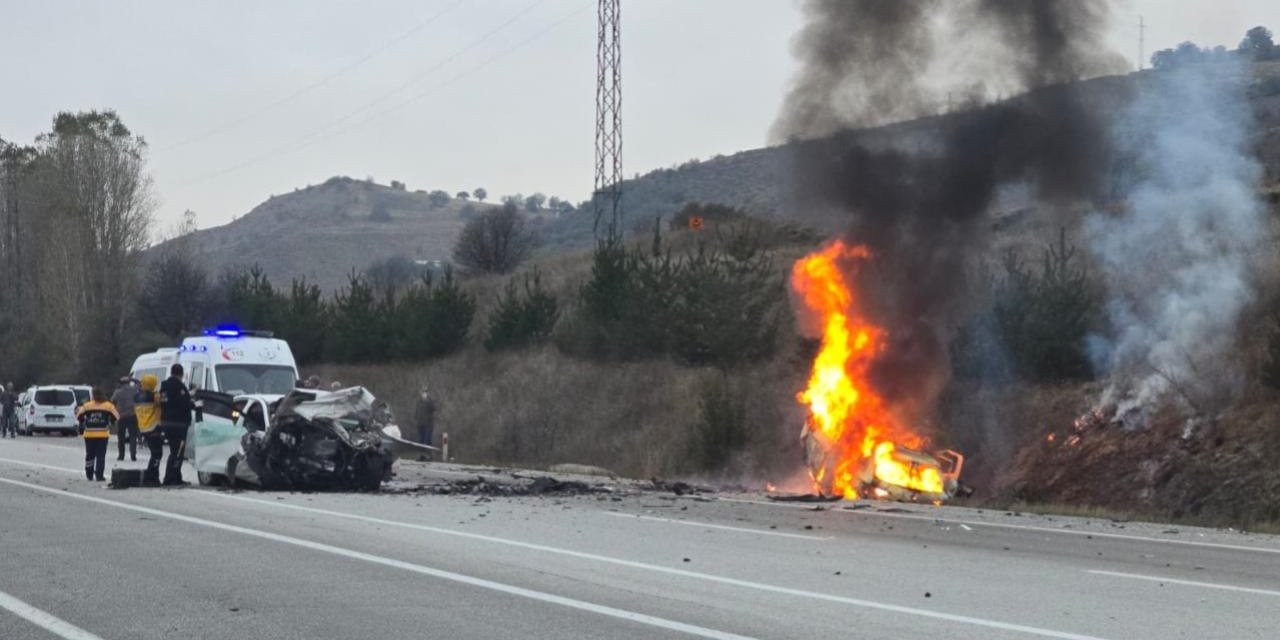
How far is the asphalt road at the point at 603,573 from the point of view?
29.2 ft

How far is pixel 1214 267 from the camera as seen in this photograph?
23531 mm

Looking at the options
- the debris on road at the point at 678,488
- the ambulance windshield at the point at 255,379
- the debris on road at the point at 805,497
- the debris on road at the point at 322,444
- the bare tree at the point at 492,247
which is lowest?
the debris on road at the point at 678,488

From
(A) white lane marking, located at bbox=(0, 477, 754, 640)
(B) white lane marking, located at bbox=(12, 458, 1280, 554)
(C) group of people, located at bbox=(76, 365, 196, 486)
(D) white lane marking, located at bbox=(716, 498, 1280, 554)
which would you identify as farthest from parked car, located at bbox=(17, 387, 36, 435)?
(D) white lane marking, located at bbox=(716, 498, 1280, 554)

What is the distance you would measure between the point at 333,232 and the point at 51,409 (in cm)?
10856

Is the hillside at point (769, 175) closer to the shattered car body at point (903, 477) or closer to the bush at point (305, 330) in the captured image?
the shattered car body at point (903, 477)

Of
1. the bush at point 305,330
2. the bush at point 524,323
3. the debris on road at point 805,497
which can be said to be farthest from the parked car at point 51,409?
the debris on road at point 805,497

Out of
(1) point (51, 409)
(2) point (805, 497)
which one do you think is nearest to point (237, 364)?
(2) point (805, 497)

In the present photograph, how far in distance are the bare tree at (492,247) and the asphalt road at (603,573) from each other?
57396mm

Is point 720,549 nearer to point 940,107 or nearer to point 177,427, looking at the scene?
point 177,427

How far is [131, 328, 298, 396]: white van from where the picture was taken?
27.9m

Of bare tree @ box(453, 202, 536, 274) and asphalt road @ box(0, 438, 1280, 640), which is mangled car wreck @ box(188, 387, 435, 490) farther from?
bare tree @ box(453, 202, 536, 274)

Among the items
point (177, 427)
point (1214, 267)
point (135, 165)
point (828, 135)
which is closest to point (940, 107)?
point (828, 135)

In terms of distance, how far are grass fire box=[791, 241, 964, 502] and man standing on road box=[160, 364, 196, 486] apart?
9.43m

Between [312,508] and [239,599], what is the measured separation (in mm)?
7497
